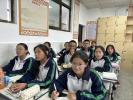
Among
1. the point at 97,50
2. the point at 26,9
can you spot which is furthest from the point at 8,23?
the point at 97,50

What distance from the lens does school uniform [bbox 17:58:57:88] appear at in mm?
1782

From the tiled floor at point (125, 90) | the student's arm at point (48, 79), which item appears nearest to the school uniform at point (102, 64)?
the tiled floor at point (125, 90)

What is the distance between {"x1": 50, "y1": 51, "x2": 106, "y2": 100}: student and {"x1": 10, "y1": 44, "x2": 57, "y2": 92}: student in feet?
0.73

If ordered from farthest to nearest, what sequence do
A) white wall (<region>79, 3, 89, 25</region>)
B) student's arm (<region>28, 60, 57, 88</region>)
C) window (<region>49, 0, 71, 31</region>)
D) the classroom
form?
white wall (<region>79, 3, 89, 25</region>)
window (<region>49, 0, 71, 31</region>)
student's arm (<region>28, 60, 57, 88</region>)
the classroom

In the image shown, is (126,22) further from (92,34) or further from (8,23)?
(8,23)

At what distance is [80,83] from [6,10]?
7.35 ft

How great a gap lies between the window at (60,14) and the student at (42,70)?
8.62 ft

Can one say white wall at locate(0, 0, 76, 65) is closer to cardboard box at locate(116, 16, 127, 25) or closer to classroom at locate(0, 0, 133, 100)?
classroom at locate(0, 0, 133, 100)

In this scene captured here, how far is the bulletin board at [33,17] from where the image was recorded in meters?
3.17

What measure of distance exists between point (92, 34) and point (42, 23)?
419 centimetres

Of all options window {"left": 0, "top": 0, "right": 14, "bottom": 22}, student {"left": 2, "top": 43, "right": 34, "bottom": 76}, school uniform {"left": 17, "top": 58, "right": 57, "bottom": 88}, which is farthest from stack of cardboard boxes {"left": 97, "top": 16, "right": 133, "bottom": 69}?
school uniform {"left": 17, "top": 58, "right": 57, "bottom": 88}

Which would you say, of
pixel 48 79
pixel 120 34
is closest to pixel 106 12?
pixel 120 34

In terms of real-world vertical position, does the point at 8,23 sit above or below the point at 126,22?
below

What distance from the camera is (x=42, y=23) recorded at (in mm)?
3891
